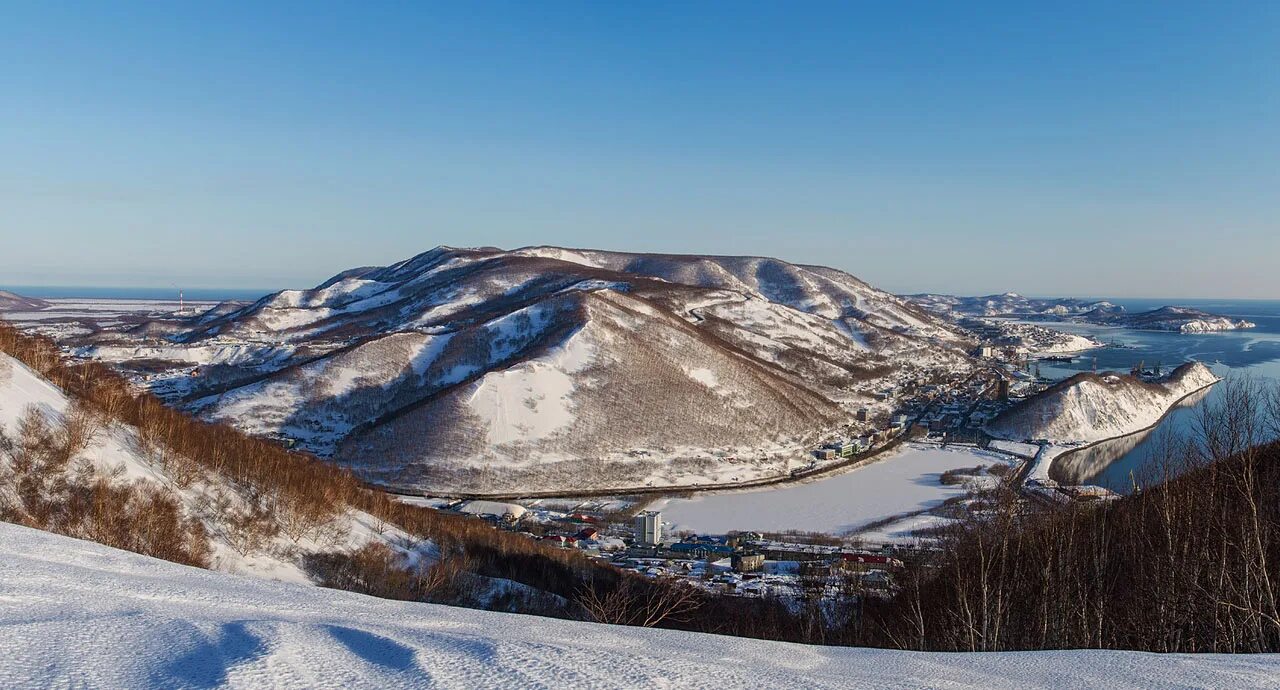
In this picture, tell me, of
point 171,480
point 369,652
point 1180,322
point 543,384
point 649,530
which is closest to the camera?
point 369,652

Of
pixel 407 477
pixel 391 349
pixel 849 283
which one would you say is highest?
pixel 849 283

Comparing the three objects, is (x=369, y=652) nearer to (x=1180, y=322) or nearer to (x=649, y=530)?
(x=649, y=530)

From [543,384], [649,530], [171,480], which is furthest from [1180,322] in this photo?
[171,480]

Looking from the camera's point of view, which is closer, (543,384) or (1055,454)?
(1055,454)

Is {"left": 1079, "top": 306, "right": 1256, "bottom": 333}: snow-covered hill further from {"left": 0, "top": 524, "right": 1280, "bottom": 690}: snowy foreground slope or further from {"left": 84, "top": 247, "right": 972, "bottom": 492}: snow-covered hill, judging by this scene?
{"left": 0, "top": 524, "right": 1280, "bottom": 690}: snowy foreground slope

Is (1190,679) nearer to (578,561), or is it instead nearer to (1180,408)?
(578,561)

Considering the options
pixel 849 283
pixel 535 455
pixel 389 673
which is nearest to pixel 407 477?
pixel 535 455

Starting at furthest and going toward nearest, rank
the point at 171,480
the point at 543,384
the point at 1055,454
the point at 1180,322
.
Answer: the point at 1180,322, the point at 543,384, the point at 1055,454, the point at 171,480
